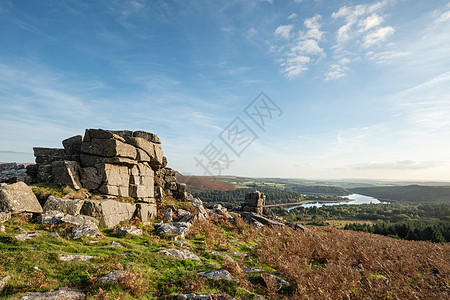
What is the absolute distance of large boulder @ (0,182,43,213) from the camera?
29.8ft

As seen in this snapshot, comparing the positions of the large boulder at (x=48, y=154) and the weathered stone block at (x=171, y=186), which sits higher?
the large boulder at (x=48, y=154)

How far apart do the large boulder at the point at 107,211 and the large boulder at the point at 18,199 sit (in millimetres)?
1921

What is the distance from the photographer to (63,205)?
34.6 ft

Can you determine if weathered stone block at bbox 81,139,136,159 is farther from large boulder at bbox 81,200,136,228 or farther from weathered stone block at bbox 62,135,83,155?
large boulder at bbox 81,200,136,228

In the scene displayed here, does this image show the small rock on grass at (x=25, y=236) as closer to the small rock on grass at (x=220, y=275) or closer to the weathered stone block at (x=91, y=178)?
the weathered stone block at (x=91, y=178)

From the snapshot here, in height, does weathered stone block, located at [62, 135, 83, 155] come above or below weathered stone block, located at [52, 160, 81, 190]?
above

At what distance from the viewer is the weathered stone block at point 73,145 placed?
14416 millimetres

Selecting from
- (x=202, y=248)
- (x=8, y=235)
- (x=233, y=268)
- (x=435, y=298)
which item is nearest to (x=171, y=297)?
(x=233, y=268)

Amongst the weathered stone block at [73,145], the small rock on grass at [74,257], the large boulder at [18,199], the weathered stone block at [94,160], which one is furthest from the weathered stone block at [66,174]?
the small rock on grass at [74,257]

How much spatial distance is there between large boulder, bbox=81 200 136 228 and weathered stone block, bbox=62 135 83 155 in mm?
4914

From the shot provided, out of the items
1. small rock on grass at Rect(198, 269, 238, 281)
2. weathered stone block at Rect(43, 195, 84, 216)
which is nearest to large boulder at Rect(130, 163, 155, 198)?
weathered stone block at Rect(43, 195, 84, 216)

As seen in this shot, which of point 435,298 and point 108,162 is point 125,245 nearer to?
point 108,162

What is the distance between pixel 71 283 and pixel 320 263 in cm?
1032

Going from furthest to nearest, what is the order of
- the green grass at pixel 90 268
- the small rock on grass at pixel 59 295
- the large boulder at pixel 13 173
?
1. the large boulder at pixel 13 173
2. the green grass at pixel 90 268
3. the small rock on grass at pixel 59 295
